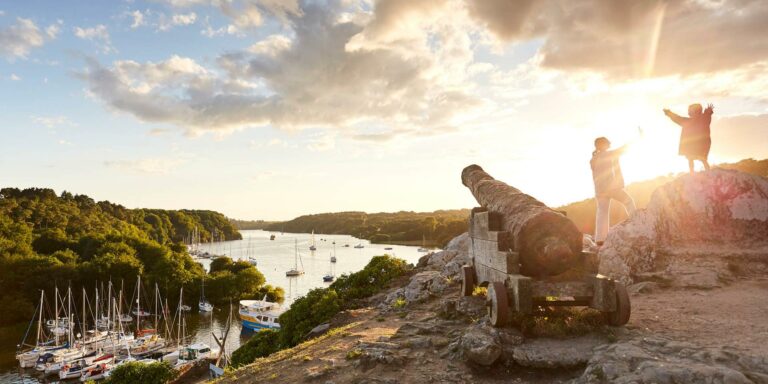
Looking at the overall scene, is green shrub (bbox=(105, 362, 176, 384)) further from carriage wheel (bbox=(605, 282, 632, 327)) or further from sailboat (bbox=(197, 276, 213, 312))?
sailboat (bbox=(197, 276, 213, 312))

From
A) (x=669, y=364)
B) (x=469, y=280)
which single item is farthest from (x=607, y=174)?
(x=669, y=364)

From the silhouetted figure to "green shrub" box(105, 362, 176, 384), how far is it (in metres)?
27.1

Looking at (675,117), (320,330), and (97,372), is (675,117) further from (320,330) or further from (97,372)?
(97,372)

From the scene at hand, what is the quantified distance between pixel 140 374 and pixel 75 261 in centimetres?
4291

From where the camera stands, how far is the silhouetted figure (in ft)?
33.8

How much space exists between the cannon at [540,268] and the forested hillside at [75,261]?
58747mm

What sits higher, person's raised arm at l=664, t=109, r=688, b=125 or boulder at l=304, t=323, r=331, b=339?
person's raised arm at l=664, t=109, r=688, b=125

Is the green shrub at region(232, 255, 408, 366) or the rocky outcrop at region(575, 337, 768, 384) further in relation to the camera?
the green shrub at region(232, 255, 408, 366)

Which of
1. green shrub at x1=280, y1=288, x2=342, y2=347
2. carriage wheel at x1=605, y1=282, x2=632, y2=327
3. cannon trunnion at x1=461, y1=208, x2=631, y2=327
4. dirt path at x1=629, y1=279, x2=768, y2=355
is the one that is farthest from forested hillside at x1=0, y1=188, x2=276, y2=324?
carriage wheel at x1=605, y1=282, x2=632, y2=327

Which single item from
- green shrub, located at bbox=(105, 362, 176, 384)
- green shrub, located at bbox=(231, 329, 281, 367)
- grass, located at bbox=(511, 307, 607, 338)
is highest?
grass, located at bbox=(511, 307, 607, 338)

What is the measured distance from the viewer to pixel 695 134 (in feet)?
34.0

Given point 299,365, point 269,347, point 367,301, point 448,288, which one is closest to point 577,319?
point 299,365

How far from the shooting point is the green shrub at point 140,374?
24250mm

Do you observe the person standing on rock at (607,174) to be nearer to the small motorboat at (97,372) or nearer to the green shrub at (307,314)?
the green shrub at (307,314)
